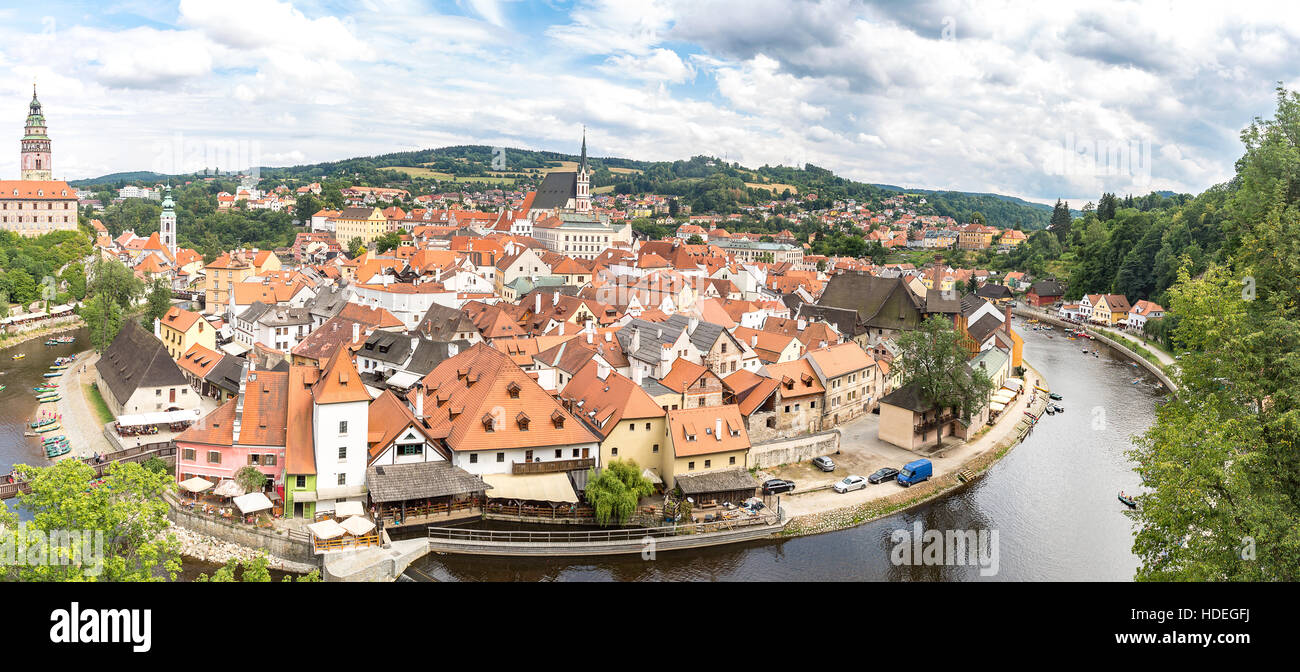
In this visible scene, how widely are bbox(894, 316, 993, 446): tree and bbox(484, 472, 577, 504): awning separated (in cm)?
1222

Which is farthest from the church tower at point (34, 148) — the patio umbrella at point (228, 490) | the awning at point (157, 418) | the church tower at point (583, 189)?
the patio umbrella at point (228, 490)

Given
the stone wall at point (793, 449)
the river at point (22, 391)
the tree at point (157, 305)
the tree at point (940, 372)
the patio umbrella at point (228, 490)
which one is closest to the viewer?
the patio umbrella at point (228, 490)

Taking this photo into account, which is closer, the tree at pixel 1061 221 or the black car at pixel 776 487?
the black car at pixel 776 487

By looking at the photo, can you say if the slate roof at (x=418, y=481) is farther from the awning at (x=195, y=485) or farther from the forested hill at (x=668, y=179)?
the forested hill at (x=668, y=179)

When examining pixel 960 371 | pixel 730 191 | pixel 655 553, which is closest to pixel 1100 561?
pixel 960 371

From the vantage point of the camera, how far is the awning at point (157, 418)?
25.2m

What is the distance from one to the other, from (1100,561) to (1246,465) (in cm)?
971

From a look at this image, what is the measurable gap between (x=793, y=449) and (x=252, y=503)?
46.9ft

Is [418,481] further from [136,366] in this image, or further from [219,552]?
[136,366]

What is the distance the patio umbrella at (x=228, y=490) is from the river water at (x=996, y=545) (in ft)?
16.5

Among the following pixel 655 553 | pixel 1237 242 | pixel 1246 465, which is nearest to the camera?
pixel 1246 465
